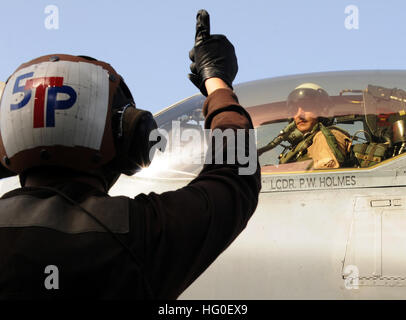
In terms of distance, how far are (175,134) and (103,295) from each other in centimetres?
408

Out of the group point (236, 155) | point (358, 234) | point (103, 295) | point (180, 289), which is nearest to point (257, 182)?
point (236, 155)

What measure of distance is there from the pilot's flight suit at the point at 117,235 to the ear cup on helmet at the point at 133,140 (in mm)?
230

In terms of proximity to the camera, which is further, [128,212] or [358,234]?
[358,234]

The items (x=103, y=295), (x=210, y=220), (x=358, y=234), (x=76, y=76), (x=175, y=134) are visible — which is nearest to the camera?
(x=103, y=295)

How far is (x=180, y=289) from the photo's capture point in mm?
2143

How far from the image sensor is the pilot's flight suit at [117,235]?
189 cm

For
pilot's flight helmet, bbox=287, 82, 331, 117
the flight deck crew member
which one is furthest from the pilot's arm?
the flight deck crew member

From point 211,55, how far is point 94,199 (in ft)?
2.88

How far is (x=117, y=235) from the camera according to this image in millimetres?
1938

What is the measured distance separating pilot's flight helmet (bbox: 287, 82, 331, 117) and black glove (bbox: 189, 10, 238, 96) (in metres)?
2.76

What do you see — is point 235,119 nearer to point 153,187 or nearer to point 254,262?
point 254,262
